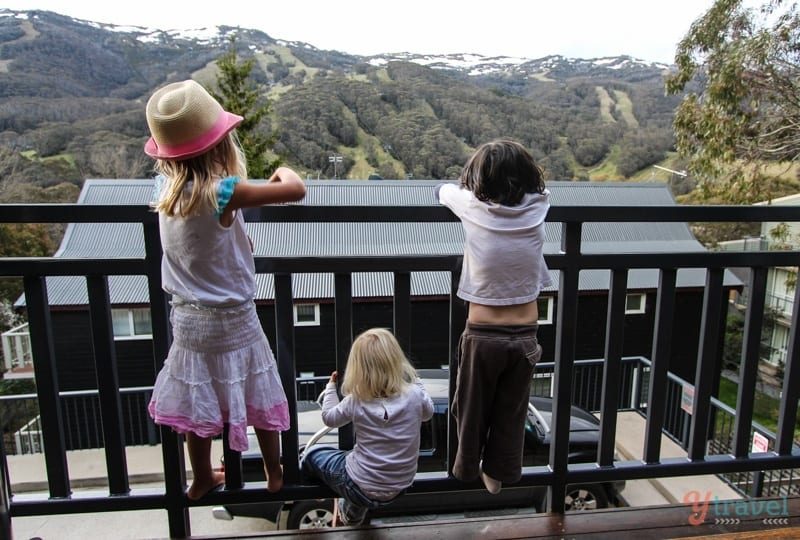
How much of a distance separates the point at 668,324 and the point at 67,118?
34.5 m

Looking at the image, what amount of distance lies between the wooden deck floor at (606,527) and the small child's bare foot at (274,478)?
12 cm

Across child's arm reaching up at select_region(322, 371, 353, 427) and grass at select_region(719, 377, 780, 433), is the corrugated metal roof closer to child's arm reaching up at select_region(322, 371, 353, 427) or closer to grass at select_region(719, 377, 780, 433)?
grass at select_region(719, 377, 780, 433)

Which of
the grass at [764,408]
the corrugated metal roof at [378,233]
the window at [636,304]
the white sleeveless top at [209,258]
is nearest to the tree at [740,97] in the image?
the corrugated metal roof at [378,233]

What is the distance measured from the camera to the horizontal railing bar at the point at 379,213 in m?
1.11

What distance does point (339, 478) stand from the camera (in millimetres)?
1292

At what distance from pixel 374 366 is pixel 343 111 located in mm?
31955

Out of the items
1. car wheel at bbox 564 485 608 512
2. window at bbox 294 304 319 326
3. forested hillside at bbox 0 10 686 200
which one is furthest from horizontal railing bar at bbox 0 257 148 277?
forested hillside at bbox 0 10 686 200

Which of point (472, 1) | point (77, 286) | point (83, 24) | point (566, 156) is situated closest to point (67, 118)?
point (83, 24)

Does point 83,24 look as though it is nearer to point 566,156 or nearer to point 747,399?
point 566,156

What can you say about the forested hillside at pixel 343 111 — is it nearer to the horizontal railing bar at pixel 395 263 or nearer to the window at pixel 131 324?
the window at pixel 131 324

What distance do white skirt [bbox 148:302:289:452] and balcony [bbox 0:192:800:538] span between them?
0.32 feet

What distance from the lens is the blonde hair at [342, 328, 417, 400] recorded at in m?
1.26

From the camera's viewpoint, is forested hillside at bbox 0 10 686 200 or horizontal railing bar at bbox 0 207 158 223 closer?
horizontal railing bar at bbox 0 207 158 223

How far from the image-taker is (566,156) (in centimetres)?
2486
